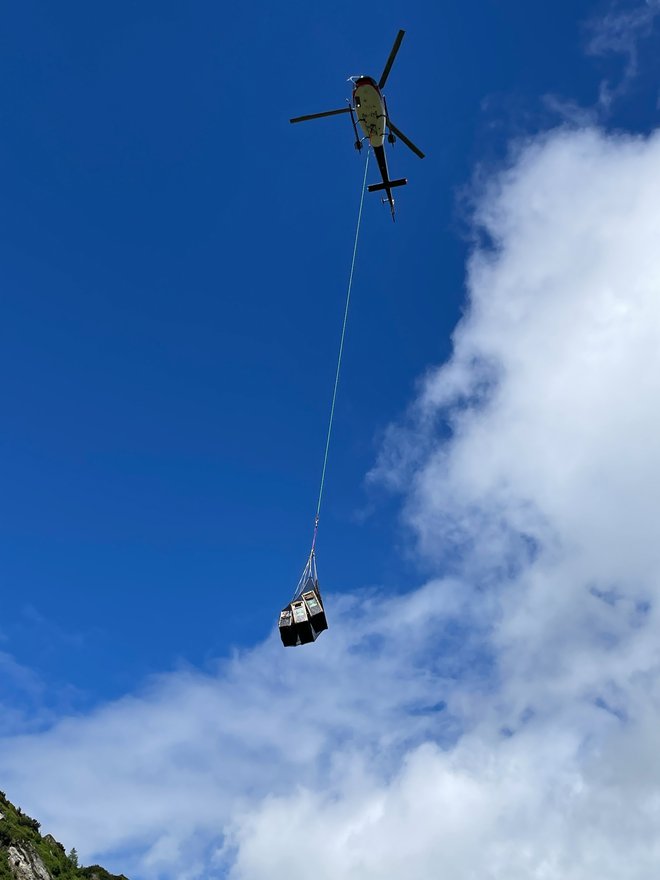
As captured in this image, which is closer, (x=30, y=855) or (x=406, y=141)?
(x=406, y=141)

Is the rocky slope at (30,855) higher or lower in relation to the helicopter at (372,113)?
lower

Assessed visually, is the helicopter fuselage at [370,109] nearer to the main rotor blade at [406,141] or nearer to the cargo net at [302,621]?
the main rotor blade at [406,141]

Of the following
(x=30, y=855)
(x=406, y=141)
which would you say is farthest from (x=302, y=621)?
(x=30, y=855)

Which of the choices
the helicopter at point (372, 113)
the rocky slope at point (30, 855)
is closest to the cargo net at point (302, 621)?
the helicopter at point (372, 113)

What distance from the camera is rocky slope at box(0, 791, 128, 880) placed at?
54.5 m

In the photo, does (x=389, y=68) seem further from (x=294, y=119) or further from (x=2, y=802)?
(x=2, y=802)

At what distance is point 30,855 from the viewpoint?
58.4 meters

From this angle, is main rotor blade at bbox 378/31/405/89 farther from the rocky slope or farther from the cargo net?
the rocky slope

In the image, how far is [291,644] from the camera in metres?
26.1

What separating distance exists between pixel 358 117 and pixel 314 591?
2435 centimetres

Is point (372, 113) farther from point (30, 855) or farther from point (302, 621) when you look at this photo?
point (30, 855)

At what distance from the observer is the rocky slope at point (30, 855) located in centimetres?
5453

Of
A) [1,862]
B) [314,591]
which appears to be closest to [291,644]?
[314,591]

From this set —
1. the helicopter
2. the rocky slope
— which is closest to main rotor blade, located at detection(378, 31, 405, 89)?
the helicopter
